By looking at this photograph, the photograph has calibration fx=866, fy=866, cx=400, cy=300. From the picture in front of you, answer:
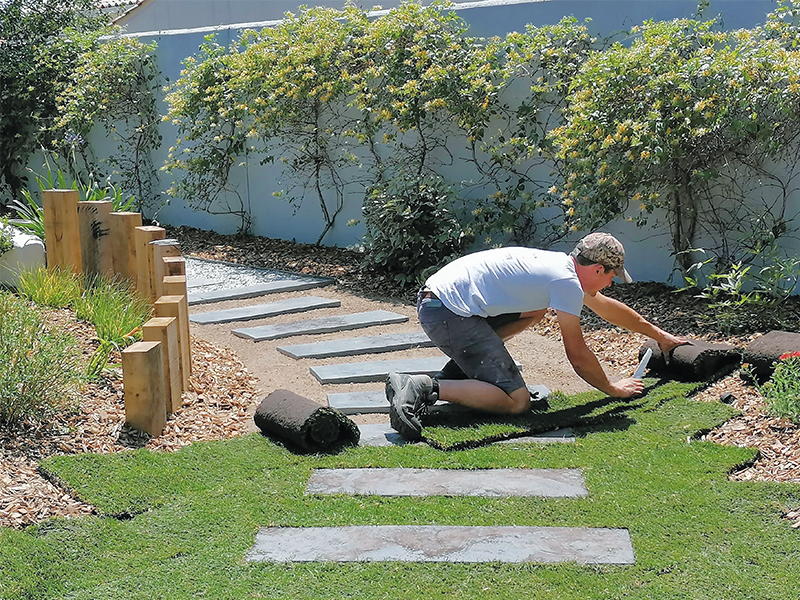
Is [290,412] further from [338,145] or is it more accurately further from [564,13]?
[338,145]

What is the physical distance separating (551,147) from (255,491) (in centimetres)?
492

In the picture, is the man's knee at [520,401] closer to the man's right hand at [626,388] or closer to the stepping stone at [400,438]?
the stepping stone at [400,438]

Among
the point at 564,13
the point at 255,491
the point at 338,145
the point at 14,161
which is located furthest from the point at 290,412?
the point at 14,161

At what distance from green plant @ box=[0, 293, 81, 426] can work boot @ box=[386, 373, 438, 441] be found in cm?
170

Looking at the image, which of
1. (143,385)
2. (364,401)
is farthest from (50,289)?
(364,401)

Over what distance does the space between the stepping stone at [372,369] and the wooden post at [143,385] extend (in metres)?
1.46

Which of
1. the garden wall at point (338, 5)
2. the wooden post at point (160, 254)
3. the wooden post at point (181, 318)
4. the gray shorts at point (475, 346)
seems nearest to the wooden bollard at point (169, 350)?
the wooden post at point (181, 318)

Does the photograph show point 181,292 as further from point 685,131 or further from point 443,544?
point 685,131

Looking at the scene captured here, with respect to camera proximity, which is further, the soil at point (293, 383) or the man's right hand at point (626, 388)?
the man's right hand at point (626, 388)

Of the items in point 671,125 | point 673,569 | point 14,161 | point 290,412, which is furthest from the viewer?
point 14,161

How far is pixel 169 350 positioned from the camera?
15.6 ft

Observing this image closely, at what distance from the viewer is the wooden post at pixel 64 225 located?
6543 mm

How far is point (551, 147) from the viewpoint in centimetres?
779

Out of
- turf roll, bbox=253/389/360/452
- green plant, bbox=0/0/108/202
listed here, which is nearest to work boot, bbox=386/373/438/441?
turf roll, bbox=253/389/360/452
